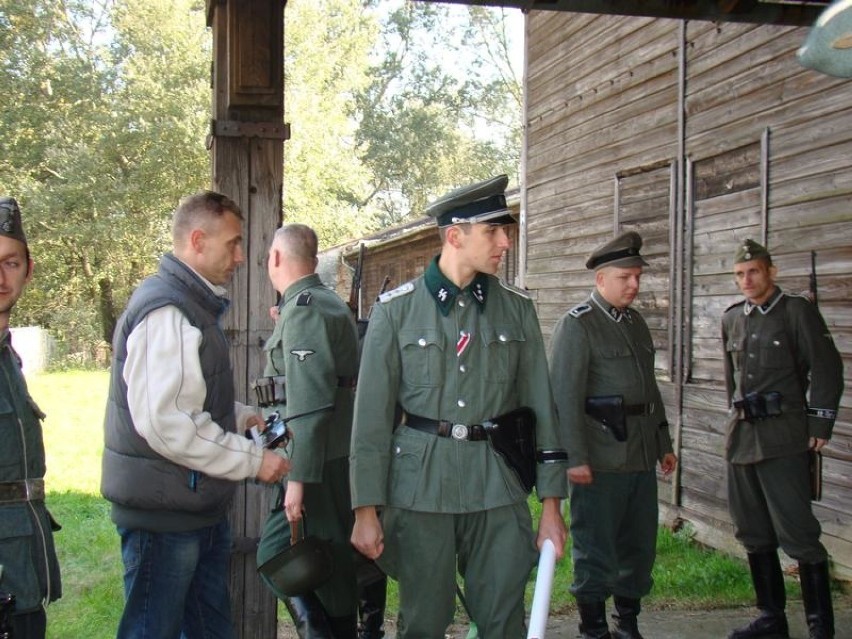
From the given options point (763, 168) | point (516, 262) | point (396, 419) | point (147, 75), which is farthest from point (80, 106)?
point (396, 419)

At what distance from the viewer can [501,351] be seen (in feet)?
10.9

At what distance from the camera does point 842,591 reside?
561cm

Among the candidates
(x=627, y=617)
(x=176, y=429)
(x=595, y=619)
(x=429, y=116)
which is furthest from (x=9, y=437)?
(x=429, y=116)

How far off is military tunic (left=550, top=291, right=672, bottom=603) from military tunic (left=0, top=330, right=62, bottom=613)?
103 inches

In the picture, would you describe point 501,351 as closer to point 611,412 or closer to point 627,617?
point 611,412

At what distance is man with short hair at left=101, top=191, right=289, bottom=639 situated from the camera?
2811 millimetres

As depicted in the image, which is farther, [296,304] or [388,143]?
[388,143]

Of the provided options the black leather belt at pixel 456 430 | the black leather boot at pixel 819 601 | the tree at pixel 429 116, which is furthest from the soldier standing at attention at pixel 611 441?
the tree at pixel 429 116

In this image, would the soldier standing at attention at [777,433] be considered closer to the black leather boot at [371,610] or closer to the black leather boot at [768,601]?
the black leather boot at [768,601]

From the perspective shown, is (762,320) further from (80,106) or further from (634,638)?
(80,106)

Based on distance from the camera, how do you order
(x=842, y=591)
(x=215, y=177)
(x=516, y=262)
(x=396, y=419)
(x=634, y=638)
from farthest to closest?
(x=516, y=262) < (x=842, y=591) < (x=634, y=638) < (x=215, y=177) < (x=396, y=419)

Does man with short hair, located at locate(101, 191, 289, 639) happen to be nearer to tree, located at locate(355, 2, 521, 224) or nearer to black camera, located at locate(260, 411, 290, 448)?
black camera, located at locate(260, 411, 290, 448)

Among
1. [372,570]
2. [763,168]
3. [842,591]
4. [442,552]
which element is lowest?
[842,591]

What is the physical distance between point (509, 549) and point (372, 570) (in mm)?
1282
